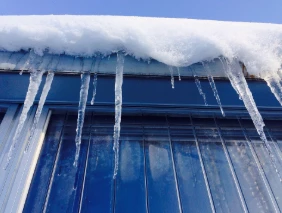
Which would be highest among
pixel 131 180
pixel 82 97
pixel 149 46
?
pixel 149 46

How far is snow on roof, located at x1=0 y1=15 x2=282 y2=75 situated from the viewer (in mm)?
1401

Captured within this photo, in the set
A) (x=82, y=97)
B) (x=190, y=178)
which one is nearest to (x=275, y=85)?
(x=190, y=178)

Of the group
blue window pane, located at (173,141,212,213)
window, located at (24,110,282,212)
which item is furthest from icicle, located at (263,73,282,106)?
blue window pane, located at (173,141,212,213)

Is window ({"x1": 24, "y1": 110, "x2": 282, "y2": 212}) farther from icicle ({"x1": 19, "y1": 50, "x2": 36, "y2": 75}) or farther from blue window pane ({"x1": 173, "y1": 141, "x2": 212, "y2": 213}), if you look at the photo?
icicle ({"x1": 19, "y1": 50, "x2": 36, "y2": 75})

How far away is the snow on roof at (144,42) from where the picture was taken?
4.60ft

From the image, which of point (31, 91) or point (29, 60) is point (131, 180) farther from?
point (29, 60)

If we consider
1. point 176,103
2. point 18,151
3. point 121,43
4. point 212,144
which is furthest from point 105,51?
point 212,144

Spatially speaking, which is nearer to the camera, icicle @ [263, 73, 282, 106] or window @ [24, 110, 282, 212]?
window @ [24, 110, 282, 212]

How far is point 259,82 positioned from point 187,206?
30.3 inches

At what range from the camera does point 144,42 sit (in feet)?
4.59

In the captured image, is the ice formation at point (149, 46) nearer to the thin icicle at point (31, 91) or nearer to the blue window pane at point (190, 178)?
the thin icicle at point (31, 91)

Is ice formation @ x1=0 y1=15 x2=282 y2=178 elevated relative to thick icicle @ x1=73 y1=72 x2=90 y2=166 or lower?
elevated

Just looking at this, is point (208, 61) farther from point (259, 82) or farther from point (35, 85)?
point (35, 85)

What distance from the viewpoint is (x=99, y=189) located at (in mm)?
1286
